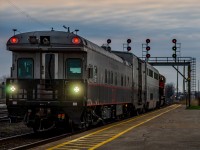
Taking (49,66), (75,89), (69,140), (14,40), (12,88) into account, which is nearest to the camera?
(69,140)

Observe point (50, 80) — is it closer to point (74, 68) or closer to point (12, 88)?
point (74, 68)

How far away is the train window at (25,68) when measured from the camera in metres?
17.8

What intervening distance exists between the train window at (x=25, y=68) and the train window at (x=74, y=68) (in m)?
1.40

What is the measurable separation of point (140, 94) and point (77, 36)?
16654 millimetres

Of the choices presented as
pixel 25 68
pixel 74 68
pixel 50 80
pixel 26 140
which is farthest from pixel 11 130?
pixel 74 68

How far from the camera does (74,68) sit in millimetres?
17875

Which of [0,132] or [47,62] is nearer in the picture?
[47,62]

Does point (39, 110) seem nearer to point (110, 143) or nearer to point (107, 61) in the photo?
point (110, 143)

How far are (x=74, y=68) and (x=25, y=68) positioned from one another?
1.85 metres

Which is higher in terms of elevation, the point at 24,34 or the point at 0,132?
the point at 24,34

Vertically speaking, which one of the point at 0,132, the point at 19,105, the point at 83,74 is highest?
the point at 83,74

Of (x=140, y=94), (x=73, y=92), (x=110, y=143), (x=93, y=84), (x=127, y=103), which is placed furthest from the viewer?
(x=140, y=94)

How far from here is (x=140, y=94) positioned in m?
33.9

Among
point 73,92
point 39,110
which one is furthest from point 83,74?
point 39,110
